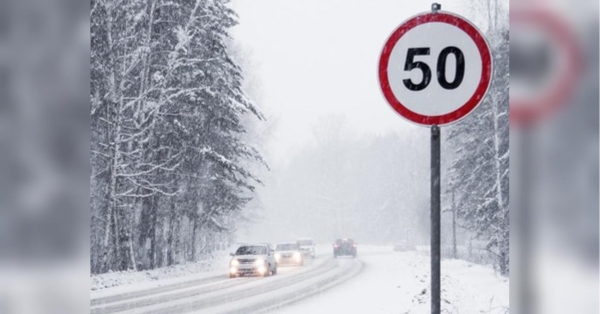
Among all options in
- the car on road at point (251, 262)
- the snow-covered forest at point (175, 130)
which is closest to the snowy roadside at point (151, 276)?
the snow-covered forest at point (175, 130)

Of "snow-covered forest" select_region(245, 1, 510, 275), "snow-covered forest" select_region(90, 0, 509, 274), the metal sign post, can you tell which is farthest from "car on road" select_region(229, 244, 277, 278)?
the metal sign post

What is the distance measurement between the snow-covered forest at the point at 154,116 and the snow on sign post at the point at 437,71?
2239cm

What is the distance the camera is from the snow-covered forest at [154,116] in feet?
86.7

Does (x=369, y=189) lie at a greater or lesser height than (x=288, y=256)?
greater

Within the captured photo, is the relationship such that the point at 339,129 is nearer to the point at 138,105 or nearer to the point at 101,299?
Result: the point at 138,105

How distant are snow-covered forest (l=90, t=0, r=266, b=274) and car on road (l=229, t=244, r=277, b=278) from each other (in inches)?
100

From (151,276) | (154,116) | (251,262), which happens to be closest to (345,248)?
(251,262)

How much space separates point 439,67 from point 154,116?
25241 millimetres

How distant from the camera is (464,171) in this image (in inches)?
1325

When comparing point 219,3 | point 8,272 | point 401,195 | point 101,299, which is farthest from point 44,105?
point 401,195

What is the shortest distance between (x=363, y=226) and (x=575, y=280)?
11702 cm

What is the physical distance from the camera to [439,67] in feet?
10.3

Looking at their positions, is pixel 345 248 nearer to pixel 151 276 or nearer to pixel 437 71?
pixel 151 276

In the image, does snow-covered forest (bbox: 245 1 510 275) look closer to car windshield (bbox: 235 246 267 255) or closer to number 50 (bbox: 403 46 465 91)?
car windshield (bbox: 235 246 267 255)
